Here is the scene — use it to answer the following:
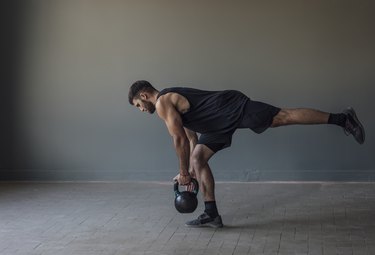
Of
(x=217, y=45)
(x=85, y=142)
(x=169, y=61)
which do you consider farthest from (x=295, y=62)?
(x=85, y=142)

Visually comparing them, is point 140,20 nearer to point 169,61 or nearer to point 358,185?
point 169,61

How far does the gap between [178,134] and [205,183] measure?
56 centimetres

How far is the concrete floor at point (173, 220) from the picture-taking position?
4.91 m

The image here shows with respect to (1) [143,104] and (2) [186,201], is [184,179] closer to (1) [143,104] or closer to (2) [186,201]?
(2) [186,201]

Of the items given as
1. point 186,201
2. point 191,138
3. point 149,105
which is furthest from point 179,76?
point 186,201

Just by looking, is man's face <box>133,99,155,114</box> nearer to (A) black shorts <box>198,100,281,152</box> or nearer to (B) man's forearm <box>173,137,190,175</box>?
(B) man's forearm <box>173,137,190,175</box>

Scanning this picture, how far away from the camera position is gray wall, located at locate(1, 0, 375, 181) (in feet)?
23.7

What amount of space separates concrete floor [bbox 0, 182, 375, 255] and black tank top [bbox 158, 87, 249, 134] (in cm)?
87

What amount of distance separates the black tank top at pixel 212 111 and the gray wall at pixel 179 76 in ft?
6.49

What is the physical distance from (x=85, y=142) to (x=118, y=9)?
1598mm

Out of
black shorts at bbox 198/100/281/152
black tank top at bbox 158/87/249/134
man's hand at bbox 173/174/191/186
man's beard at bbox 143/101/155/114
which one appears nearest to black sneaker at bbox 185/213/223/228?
man's hand at bbox 173/174/191/186

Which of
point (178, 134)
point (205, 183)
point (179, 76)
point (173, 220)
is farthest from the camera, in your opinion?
point (179, 76)

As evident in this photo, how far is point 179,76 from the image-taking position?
7.47 metres

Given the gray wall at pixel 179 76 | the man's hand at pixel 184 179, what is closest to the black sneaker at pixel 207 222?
the man's hand at pixel 184 179
